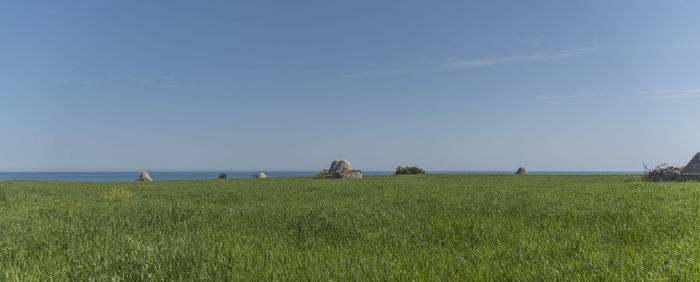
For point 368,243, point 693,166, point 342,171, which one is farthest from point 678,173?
point 342,171

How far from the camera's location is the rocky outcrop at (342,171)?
136 ft

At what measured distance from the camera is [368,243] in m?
5.90

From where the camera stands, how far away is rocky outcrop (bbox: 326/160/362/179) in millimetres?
41312

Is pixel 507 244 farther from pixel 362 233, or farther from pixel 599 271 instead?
pixel 362 233

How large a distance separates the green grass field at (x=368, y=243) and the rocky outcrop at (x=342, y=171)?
31761 mm

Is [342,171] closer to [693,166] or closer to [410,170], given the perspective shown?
[410,170]

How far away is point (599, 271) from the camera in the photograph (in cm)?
410

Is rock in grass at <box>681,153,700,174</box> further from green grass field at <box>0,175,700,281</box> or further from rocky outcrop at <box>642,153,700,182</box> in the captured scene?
green grass field at <box>0,175,700,281</box>

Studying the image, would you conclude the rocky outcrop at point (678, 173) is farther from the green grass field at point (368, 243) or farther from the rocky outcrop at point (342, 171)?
the rocky outcrop at point (342, 171)

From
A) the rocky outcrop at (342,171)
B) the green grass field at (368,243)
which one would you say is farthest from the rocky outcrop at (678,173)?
the rocky outcrop at (342,171)

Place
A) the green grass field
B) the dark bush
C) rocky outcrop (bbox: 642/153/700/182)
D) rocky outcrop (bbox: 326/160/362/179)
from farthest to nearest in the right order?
1. the dark bush
2. rocky outcrop (bbox: 326/160/362/179)
3. rocky outcrop (bbox: 642/153/700/182)
4. the green grass field

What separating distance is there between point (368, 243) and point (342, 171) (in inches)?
1416

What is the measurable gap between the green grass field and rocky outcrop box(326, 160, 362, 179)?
31.8m

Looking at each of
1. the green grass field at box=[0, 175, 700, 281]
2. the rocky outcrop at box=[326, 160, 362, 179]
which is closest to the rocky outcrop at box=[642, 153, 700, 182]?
the green grass field at box=[0, 175, 700, 281]
